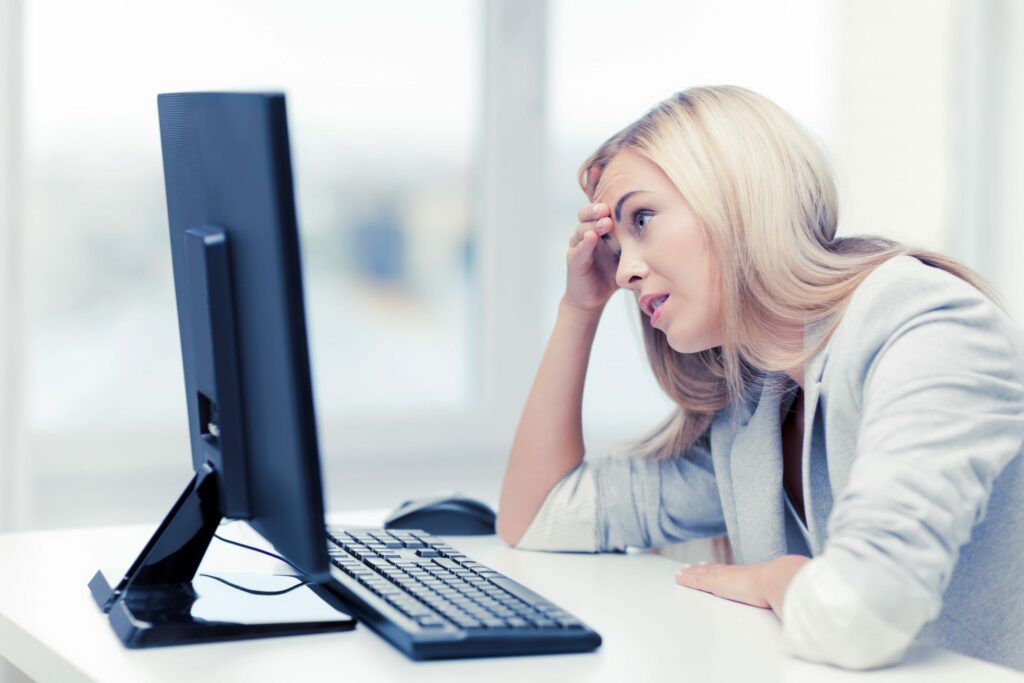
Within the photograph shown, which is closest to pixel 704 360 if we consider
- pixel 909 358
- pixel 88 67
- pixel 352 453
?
pixel 909 358

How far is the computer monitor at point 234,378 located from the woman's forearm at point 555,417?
1.33 ft

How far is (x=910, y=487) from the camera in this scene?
2.89ft

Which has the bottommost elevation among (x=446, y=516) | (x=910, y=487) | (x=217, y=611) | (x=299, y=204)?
(x=446, y=516)

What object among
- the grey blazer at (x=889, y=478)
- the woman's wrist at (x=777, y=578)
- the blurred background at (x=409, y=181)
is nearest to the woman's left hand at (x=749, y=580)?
the woman's wrist at (x=777, y=578)

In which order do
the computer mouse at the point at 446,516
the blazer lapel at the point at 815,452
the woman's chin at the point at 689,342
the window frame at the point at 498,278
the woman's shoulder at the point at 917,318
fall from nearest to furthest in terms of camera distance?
1. the woman's shoulder at the point at 917,318
2. the blazer lapel at the point at 815,452
3. the woman's chin at the point at 689,342
4. the computer mouse at the point at 446,516
5. the window frame at the point at 498,278

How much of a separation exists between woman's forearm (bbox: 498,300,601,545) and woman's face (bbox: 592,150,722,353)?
0.56ft

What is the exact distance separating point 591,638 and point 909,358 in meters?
0.35

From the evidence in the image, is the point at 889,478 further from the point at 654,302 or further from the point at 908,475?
the point at 654,302

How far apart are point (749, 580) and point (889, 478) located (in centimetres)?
25

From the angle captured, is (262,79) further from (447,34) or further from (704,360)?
(704,360)

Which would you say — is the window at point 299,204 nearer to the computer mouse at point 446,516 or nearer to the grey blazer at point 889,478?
the computer mouse at point 446,516

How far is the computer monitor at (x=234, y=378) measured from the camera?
2.71 feet

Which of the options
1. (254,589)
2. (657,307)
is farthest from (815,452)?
(254,589)

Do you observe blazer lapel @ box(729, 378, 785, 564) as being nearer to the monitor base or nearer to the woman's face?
the woman's face
